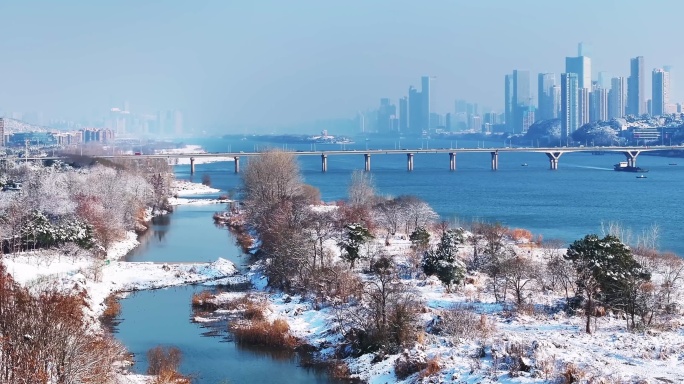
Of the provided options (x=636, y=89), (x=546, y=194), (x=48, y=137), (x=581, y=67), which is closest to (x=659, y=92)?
(x=636, y=89)

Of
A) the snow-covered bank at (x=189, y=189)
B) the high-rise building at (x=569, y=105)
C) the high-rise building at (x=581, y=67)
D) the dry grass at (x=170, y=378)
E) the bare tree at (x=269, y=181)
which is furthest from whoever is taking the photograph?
the high-rise building at (x=581, y=67)

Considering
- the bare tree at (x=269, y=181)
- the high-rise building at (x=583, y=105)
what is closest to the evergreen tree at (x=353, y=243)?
the bare tree at (x=269, y=181)

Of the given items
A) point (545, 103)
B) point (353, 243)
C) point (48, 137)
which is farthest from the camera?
point (545, 103)

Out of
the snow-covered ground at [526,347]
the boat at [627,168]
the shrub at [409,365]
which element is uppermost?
the boat at [627,168]

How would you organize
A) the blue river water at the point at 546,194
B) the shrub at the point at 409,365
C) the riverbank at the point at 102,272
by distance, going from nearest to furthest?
the shrub at the point at 409,365 → the riverbank at the point at 102,272 → the blue river water at the point at 546,194

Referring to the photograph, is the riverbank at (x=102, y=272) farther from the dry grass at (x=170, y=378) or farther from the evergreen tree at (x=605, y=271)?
the evergreen tree at (x=605, y=271)

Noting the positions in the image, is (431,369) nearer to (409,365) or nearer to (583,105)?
(409,365)
